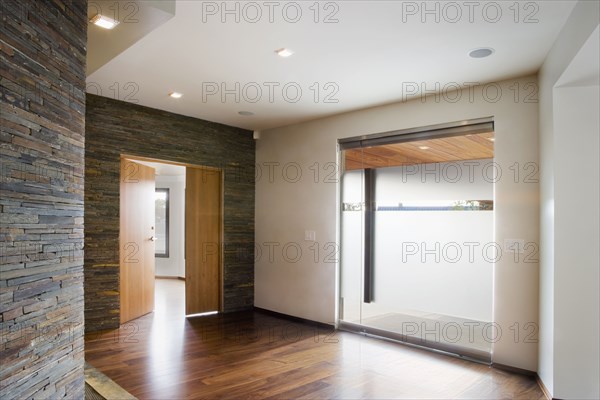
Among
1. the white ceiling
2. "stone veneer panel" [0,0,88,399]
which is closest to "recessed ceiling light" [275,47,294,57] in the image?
the white ceiling

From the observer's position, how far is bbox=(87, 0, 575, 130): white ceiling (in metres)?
2.60

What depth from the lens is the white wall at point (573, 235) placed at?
2818 millimetres

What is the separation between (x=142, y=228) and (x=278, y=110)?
2364mm

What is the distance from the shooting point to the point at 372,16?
2.62 metres

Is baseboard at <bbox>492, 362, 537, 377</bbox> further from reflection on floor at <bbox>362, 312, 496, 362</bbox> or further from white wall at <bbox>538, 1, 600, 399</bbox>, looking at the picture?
white wall at <bbox>538, 1, 600, 399</bbox>

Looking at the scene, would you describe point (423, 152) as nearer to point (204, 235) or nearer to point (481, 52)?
point (481, 52)

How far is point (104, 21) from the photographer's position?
7.91 ft

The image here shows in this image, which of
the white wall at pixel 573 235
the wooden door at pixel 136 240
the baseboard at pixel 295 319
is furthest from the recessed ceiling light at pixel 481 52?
the wooden door at pixel 136 240

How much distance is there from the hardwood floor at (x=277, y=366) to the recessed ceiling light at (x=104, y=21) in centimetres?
246

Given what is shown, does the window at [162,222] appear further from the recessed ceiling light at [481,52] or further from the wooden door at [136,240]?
the recessed ceiling light at [481,52]

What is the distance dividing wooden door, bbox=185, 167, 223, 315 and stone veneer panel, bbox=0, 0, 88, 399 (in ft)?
12.4

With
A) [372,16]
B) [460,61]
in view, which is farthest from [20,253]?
[460,61]

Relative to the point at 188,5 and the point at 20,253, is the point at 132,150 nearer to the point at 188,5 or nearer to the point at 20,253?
the point at 188,5

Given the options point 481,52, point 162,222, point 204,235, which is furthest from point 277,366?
point 162,222
